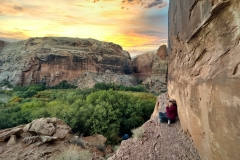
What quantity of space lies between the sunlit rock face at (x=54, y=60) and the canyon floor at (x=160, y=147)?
137ft

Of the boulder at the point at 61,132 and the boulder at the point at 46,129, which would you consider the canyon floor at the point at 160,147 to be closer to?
the boulder at the point at 61,132

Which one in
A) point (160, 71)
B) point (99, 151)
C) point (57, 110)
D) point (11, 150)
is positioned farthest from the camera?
point (160, 71)

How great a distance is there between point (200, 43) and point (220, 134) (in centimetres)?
150

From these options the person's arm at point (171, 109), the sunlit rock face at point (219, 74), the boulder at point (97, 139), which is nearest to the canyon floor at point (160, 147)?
the person's arm at point (171, 109)

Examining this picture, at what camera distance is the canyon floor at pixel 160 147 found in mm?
3602

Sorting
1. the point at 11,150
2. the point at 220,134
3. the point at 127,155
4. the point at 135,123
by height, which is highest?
the point at 220,134

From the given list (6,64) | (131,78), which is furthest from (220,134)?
(6,64)

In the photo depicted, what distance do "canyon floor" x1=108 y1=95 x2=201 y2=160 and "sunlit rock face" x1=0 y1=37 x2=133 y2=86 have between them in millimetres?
41885

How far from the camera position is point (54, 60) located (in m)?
43.8

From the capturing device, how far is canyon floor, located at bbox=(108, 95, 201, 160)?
3.60 meters

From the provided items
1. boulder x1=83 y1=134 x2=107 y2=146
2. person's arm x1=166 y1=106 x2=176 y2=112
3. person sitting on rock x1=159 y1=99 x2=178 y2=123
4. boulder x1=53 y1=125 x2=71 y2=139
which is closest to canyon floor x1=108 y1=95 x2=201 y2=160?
person sitting on rock x1=159 y1=99 x2=178 y2=123

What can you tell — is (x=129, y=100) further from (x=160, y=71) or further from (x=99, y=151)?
(x=160, y=71)

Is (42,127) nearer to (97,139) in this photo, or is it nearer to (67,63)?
(97,139)

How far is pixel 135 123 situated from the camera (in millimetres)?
13172
